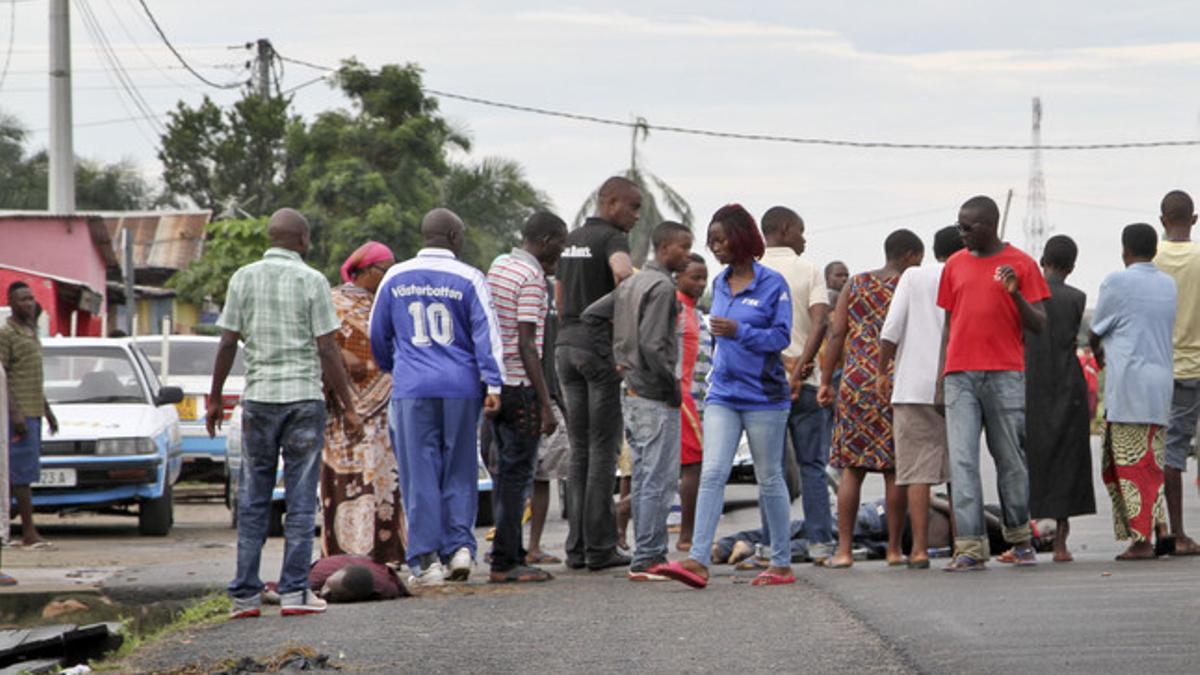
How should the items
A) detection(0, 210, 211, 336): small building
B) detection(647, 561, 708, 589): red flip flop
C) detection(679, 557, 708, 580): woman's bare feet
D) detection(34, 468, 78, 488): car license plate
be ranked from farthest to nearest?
→ detection(0, 210, 211, 336): small building, detection(34, 468, 78, 488): car license plate, detection(679, 557, 708, 580): woman's bare feet, detection(647, 561, 708, 589): red flip flop

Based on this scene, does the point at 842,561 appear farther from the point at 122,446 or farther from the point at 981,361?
the point at 122,446

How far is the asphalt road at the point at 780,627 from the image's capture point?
7.97m

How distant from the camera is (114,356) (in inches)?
774

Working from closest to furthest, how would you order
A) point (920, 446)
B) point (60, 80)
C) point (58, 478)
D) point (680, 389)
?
point (680, 389), point (920, 446), point (58, 478), point (60, 80)

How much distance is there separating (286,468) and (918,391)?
353 cm

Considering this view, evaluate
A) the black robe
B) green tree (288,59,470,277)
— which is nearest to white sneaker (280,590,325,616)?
the black robe

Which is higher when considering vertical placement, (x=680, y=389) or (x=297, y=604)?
(x=680, y=389)

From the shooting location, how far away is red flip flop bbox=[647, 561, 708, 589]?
34.8 feet

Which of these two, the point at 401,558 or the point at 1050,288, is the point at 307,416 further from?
the point at 1050,288

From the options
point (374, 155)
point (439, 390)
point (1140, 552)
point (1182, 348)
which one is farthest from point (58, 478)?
point (374, 155)

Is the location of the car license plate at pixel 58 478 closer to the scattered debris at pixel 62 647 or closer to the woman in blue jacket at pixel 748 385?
the woman in blue jacket at pixel 748 385

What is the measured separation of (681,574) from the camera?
34.8ft

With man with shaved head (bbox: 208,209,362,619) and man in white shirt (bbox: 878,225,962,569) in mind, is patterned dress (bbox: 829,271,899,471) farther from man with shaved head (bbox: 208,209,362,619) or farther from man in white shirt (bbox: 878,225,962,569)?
man with shaved head (bbox: 208,209,362,619)

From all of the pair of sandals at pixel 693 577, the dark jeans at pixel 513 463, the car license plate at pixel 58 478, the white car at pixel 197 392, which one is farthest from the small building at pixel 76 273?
the pair of sandals at pixel 693 577
